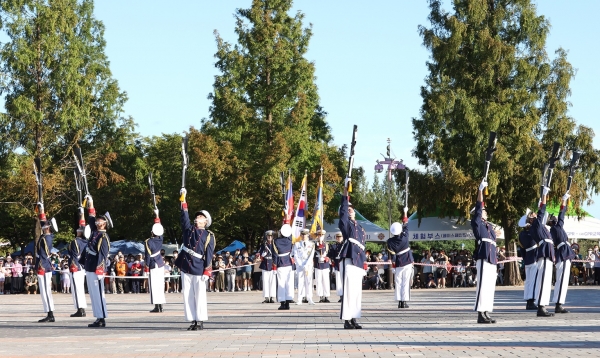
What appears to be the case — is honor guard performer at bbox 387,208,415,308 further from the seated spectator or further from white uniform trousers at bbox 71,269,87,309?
the seated spectator

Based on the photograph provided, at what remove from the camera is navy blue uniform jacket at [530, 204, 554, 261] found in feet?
65.1

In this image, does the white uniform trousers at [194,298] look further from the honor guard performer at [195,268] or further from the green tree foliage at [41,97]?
the green tree foliage at [41,97]

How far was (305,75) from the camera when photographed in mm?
49625

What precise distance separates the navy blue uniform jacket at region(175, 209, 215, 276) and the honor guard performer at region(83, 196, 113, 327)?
8.47 ft

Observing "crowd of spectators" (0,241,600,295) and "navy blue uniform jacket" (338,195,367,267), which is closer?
"navy blue uniform jacket" (338,195,367,267)

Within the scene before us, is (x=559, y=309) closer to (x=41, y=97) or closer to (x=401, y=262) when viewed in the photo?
(x=401, y=262)

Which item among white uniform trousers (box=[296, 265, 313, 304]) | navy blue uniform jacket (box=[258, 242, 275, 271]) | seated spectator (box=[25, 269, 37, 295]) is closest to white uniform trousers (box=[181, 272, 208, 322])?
white uniform trousers (box=[296, 265, 313, 304])

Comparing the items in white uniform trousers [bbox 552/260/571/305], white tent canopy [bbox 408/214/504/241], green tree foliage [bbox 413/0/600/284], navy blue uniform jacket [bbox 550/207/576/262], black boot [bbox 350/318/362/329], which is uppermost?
green tree foliage [bbox 413/0/600/284]

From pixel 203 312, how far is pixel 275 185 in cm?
3135

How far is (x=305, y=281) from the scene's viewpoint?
28.1 meters

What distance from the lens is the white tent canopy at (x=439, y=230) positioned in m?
45.1

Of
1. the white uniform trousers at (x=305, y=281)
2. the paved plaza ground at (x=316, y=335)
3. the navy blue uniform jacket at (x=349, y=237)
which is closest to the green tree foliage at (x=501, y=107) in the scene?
the white uniform trousers at (x=305, y=281)

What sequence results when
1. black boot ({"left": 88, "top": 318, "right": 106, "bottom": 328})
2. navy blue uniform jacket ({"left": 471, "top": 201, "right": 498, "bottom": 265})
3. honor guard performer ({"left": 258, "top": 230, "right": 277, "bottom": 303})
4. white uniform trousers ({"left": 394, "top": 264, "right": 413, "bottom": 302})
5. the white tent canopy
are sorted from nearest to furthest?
navy blue uniform jacket ({"left": 471, "top": 201, "right": 498, "bottom": 265}), black boot ({"left": 88, "top": 318, "right": 106, "bottom": 328}), white uniform trousers ({"left": 394, "top": 264, "right": 413, "bottom": 302}), honor guard performer ({"left": 258, "top": 230, "right": 277, "bottom": 303}), the white tent canopy

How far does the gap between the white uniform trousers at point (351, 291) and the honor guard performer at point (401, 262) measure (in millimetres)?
6987
